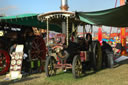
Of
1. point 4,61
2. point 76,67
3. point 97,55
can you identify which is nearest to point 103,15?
point 76,67

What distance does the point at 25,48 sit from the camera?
7.13 metres

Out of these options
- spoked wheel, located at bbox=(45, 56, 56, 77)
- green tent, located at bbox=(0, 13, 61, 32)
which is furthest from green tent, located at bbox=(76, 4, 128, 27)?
green tent, located at bbox=(0, 13, 61, 32)

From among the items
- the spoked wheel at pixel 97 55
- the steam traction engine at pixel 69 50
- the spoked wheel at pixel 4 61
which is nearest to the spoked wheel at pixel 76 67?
the steam traction engine at pixel 69 50

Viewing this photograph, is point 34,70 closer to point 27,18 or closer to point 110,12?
point 27,18

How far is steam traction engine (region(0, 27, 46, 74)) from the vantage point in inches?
264

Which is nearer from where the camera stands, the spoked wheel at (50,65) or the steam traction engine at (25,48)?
the spoked wheel at (50,65)

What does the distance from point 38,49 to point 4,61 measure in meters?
1.64

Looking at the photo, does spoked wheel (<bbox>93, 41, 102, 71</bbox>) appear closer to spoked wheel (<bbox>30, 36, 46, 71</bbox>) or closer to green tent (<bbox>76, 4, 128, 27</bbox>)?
green tent (<bbox>76, 4, 128, 27</bbox>)

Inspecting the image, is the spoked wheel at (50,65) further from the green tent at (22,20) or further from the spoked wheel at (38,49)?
the green tent at (22,20)

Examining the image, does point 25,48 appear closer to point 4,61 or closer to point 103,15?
point 4,61

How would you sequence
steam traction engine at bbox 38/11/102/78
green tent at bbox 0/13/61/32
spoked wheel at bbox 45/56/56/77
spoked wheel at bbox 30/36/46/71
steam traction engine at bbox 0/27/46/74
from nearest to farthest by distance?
1. steam traction engine at bbox 38/11/102/78
2. spoked wheel at bbox 45/56/56/77
3. green tent at bbox 0/13/61/32
4. steam traction engine at bbox 0/27/46/74
5. spoked wheel at bbox 30/36/46/71

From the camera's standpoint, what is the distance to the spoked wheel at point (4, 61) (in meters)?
6.58

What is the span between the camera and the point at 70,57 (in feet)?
18.9

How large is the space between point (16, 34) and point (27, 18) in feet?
2.89
